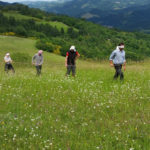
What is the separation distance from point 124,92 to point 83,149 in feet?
14.2

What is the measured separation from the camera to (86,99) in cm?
782

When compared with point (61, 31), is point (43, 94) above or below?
below

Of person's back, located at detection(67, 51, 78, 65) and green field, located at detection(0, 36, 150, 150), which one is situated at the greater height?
person's back, located at detection(67, 51, 78, 65)

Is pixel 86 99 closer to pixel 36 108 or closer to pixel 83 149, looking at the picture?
pixel 36 108

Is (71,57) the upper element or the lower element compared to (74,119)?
upper

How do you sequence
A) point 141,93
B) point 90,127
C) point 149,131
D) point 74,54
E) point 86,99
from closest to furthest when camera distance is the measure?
1. point 149,131
2. point 90,127
3. point 86,99
4. point 141,93
5. point 74,54

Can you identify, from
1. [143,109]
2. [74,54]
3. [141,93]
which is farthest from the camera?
[74,54]

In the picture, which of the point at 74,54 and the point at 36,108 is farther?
the point at 74,54

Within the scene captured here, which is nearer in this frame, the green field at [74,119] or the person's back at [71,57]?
the green field at [74,119]

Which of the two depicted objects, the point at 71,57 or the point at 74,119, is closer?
the point at 74,119

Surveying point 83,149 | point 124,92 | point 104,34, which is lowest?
point 83,149

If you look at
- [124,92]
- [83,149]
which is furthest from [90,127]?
[124,92]

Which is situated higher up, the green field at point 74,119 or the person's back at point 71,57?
the person's back at point 71,57

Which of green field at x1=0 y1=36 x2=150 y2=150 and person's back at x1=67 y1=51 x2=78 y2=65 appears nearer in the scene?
green field at x1=0 y1=36 x2=150 y2=150
